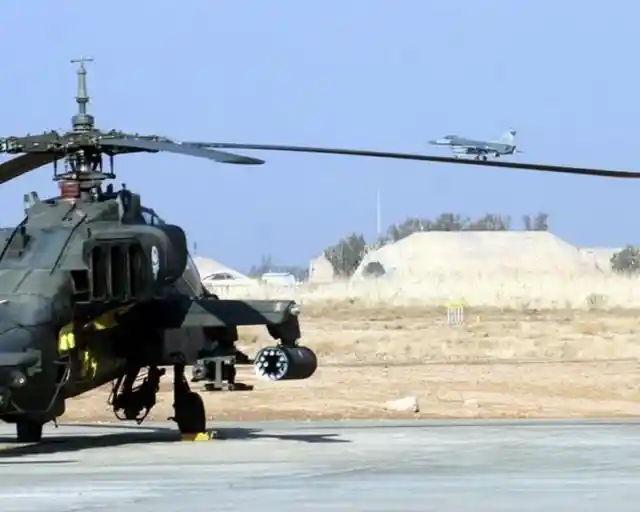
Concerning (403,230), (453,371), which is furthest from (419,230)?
(453,371)

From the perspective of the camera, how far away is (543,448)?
62.8 ft

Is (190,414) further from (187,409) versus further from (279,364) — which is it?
(279,364)

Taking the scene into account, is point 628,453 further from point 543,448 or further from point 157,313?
point 157,313

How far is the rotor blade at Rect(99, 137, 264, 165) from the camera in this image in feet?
51.7

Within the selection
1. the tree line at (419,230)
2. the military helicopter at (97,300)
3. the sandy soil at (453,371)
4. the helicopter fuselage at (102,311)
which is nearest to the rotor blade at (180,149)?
the military helicopter at (97,300)

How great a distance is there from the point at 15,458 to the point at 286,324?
3.75 metres

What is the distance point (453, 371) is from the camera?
39.3 m

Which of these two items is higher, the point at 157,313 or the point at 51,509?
the point at 157,313

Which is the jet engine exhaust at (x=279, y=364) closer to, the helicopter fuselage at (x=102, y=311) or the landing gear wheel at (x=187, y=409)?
the helicopter fuselage at (x=102, y=311)

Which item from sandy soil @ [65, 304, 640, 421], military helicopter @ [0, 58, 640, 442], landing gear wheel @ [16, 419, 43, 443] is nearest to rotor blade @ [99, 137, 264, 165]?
military helicopter @ [0, 58, 640, 442]

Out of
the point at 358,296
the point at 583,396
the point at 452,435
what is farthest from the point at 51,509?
the point at 358,296

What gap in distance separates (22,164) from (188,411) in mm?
4014

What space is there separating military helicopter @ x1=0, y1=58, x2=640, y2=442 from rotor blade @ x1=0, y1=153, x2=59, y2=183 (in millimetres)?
18

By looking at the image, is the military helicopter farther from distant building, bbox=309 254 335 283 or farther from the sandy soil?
distant building, bbox=309 254 335 283
